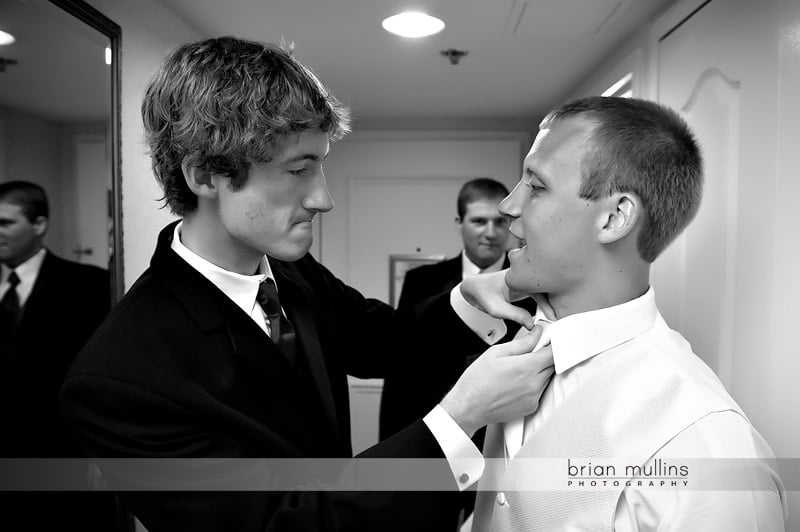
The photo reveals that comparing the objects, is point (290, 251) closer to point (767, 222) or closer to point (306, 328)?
point (306, 328)

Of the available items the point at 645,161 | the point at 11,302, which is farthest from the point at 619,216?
the point at 11,302

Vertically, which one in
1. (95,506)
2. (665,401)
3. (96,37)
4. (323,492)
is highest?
(96,37)

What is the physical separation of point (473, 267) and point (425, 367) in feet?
2.50

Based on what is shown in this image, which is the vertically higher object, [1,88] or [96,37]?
[96,37]

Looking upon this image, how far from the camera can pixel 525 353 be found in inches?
40.5

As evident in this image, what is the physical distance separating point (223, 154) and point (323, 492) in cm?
61

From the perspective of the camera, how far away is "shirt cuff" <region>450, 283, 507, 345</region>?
1.37 meters

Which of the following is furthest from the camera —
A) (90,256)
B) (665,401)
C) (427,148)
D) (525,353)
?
(427,148)

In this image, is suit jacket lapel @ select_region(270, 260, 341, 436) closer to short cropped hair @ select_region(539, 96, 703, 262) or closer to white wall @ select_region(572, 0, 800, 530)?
short cropped hair @ select_region(539, 96, 703, 262)

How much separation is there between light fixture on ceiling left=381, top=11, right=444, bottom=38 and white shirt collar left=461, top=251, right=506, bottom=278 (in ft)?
3.53

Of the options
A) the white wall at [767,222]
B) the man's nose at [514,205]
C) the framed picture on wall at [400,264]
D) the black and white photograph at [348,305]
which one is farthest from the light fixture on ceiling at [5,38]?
the framed picture on wall at [400,264]

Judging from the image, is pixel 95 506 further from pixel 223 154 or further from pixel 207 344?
pixel 223 154

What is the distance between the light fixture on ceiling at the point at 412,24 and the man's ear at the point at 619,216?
1.32 m

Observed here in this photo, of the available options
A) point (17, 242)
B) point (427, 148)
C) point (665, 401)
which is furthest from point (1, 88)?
point (427, 148)
